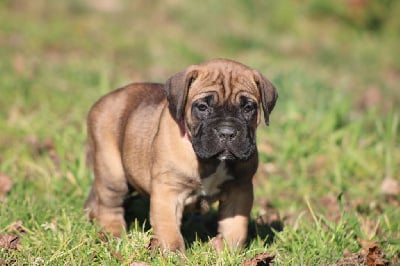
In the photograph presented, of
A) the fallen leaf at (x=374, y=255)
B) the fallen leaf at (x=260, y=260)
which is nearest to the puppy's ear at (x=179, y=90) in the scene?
the fallen leaf at (x=260, y=260)

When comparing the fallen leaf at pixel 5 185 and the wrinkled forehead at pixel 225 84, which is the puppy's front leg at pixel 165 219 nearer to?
the wrinkled forehead at pixel 225 84

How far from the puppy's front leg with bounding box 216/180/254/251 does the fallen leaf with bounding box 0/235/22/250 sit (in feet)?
4.82

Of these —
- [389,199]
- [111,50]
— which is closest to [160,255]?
[389,199]

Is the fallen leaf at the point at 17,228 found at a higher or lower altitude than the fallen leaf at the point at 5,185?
higher

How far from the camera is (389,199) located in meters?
7.41

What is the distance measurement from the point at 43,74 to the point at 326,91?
410 cm

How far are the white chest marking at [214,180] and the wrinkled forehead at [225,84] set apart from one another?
51cm

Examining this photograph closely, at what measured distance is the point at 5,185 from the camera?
263 inches

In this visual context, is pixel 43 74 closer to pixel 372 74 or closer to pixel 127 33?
pixel 127 33

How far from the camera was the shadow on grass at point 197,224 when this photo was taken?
6.07 metres

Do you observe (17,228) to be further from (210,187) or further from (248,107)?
(248,107)

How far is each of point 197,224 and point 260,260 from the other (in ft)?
5.23

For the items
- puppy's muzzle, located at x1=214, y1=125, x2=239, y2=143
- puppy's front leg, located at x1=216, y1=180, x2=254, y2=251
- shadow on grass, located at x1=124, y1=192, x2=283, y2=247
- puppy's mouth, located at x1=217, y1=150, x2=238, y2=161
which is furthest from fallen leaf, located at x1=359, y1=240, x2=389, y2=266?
puppy's muzzle, located at x1=214, y1=125, x2=239, y2=143

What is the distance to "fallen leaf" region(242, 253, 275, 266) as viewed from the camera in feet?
16.3
